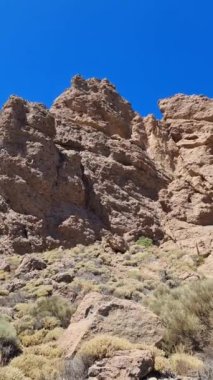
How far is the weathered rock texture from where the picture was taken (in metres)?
22.7

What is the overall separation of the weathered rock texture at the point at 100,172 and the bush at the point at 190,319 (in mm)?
12291

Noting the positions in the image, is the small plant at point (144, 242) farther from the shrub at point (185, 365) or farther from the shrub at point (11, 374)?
the shrub at point (11, 374)

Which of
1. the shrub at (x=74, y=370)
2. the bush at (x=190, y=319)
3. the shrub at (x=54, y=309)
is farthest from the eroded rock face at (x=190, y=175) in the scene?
the shrub at (x=74, y=370)

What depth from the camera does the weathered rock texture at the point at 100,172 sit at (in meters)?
22.7

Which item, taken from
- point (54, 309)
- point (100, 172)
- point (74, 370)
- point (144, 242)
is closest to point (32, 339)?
point (54, 309)

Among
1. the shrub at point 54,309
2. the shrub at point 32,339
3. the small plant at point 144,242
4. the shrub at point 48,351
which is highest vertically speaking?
the small plant at point 144,242

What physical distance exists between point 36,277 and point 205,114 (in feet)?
78.2

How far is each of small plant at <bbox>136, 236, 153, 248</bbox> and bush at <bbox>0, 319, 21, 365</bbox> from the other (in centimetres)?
1624

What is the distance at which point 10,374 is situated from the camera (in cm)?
648

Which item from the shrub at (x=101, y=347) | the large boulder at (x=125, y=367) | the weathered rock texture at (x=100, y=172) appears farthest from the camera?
the weathered rock texture at (x=100, y=172)

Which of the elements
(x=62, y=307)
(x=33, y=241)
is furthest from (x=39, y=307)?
(x=33, y=241)

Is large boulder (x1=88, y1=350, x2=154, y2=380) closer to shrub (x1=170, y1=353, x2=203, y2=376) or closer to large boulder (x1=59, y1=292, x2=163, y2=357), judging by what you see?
shrub (x1=170, y1=353, x2=203, y2=376)

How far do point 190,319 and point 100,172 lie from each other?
19.4m

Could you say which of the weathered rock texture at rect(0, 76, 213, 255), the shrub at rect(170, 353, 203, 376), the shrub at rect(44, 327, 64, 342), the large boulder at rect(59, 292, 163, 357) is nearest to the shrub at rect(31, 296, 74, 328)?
the shrub at rect(44, 327, 64, 342)
